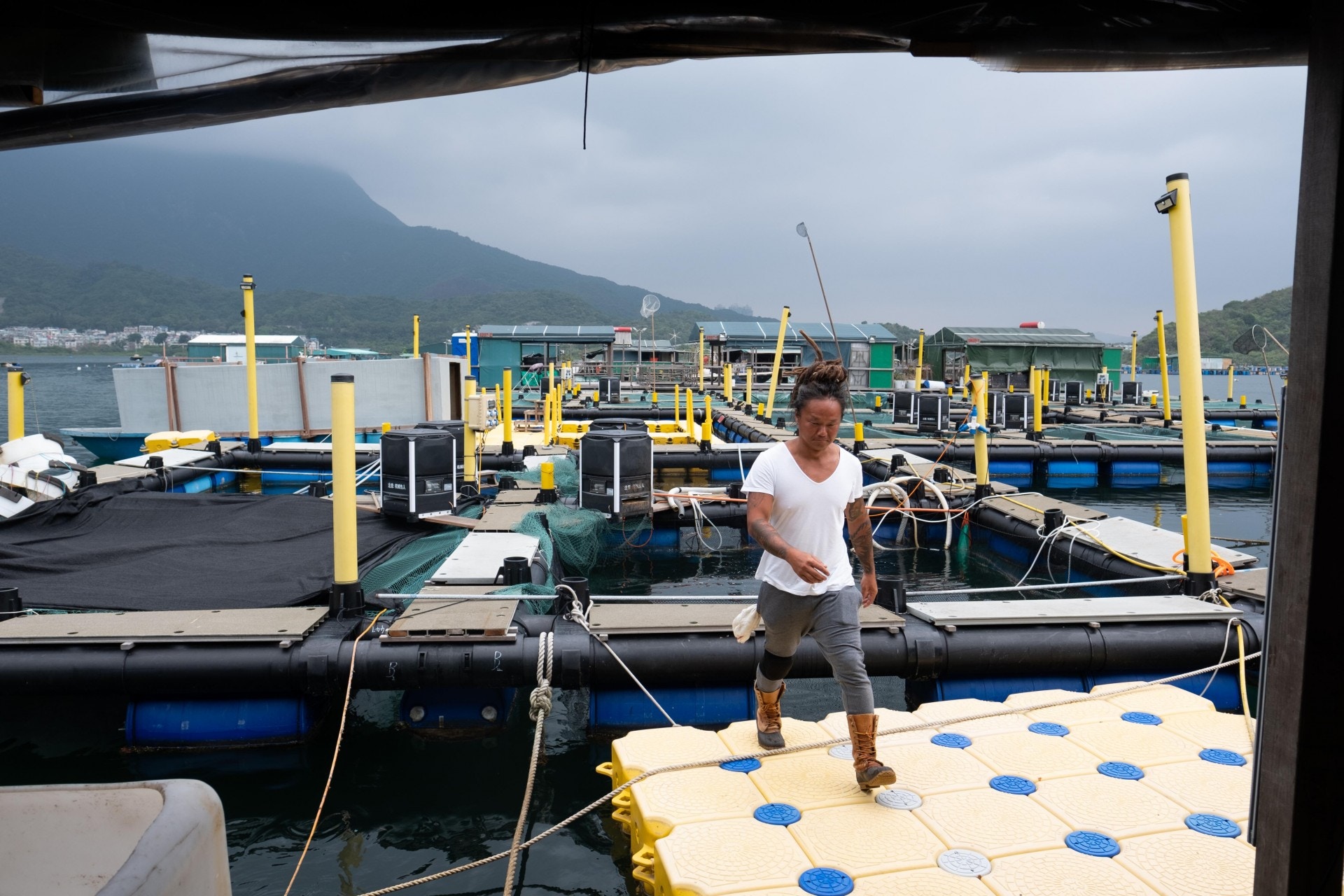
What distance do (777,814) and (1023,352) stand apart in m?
48.7

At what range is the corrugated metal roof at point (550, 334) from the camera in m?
52.0

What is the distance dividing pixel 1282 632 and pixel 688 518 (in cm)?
1192

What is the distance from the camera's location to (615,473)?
11.0 m

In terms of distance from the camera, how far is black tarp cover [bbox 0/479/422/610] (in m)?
7.08

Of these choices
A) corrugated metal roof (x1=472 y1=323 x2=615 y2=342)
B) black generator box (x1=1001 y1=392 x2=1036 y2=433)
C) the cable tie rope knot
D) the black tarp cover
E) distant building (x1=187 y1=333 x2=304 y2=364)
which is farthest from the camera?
distant building (x1=187 y1=333 x2=304 y2=364)

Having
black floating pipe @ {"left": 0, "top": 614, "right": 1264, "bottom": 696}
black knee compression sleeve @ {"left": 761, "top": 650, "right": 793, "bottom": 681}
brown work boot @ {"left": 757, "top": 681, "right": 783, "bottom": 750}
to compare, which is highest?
black knee compression sleeve @ {"left": 761, "top": 650, "right": 793, "bottom": 681}

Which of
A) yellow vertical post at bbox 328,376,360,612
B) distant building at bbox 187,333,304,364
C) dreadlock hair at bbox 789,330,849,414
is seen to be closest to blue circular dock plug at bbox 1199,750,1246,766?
dreadlock hair at bbox 789,330,849,414

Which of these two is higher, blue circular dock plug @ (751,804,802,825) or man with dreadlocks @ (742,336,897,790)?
man with dreadlocks @ (742,336,897,790)

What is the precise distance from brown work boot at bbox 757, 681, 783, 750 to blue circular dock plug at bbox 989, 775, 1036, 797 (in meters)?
1.07

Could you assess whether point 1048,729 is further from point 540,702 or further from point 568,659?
point 568,659

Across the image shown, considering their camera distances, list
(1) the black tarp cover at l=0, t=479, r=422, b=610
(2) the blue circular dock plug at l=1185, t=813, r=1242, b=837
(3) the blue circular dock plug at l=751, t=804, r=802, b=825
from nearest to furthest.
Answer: (2) the blue circular dock plug at l=1185, t=813, r=1242, b=837, (3) the blue circular dock plug at l=751, t=804, r=802, b=825, (1) the black tarp cover at l=0, t=479, r=422, b=610

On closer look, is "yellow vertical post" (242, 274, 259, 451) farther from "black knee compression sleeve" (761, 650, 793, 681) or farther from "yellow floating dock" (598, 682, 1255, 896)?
"yellow floating dock" (598, 682, 1255, 896)

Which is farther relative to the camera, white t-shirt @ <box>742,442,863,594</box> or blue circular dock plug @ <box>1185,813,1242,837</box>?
white t-shirt @ <box>742,442,863,594</box>

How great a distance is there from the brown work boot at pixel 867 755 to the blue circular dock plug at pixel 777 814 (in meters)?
0.36
